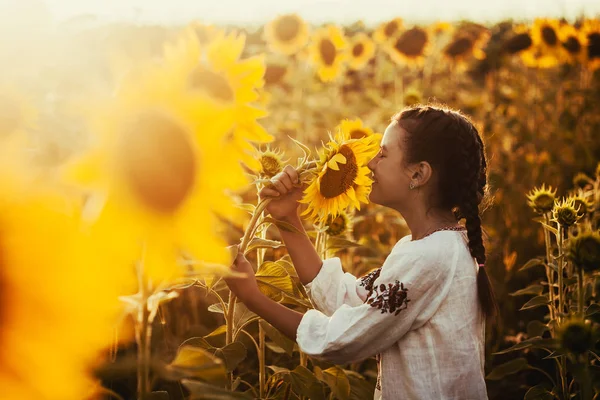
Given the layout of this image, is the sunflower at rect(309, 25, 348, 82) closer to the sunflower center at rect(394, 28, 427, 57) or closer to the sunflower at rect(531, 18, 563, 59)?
the sunflower center at rect(394, 28, 427, 57)

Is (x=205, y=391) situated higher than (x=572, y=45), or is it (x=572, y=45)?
(x=572, y=45)

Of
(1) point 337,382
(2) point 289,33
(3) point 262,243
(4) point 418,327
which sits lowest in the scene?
(1) point 337,382

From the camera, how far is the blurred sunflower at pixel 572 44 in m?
5.44

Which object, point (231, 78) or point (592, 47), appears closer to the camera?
point (231, 78)

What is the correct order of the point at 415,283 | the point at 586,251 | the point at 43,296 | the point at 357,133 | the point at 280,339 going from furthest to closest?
the point at 357,133
the point at 280,339
the point at 415,283
the point at 586,251
the point at 43,296


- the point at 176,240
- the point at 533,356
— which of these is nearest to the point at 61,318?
the point at 176,240

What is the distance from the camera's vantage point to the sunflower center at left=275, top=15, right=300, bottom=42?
19.1ft

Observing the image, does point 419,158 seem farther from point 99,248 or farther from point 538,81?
point 538,81

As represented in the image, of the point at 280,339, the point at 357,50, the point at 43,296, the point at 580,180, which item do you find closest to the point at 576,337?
the point at 280,339

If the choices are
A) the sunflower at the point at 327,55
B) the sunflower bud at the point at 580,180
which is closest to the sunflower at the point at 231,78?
the sunflower bud at the point at 580,180

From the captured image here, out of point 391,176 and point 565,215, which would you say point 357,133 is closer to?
point 391,176

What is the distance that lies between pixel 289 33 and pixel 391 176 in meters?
4.45

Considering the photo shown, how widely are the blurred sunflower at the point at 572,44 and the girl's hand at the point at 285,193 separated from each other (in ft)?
15.1

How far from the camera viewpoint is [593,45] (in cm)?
529
